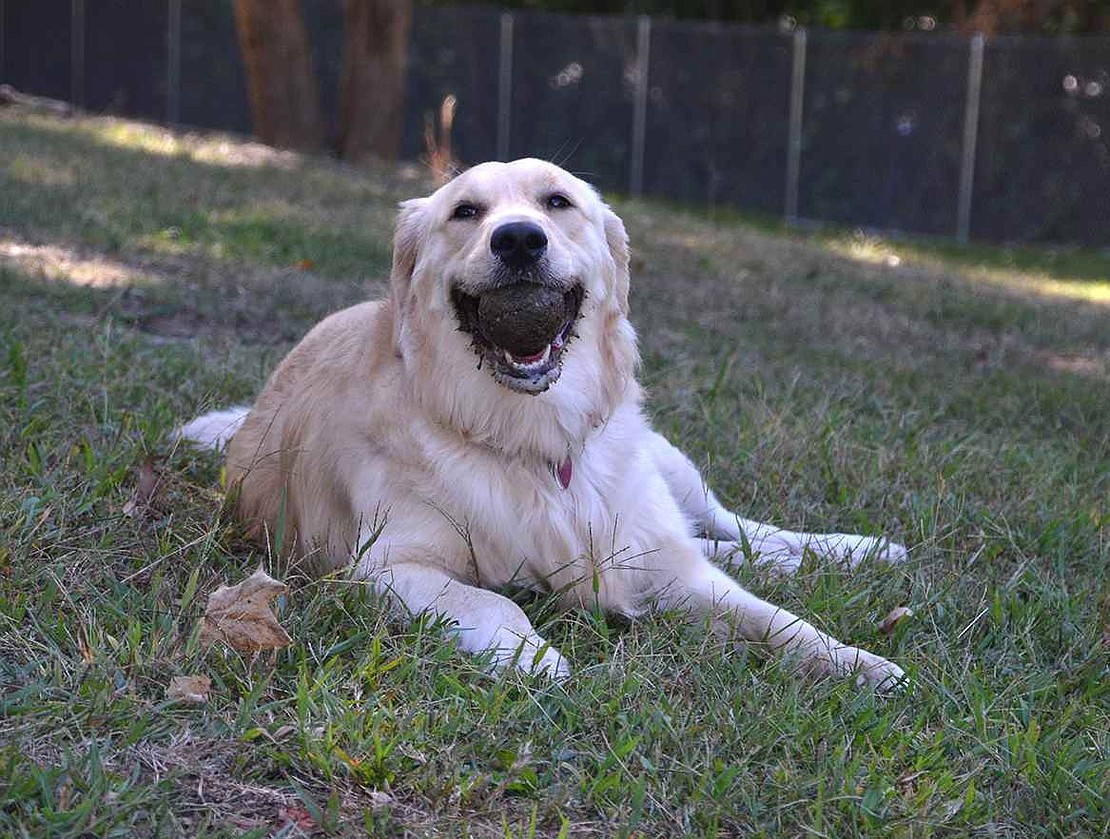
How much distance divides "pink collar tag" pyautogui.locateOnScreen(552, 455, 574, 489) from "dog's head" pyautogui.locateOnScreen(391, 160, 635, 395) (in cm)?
24

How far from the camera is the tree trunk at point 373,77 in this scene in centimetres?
1332

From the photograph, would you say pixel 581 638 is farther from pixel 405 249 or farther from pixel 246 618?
pixel 405 249

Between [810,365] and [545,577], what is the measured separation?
3.17 m

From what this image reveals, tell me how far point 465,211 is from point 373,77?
10.4 meters

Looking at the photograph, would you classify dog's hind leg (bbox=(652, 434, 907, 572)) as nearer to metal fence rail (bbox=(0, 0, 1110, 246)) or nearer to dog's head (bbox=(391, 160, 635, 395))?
dog's head (bbox=(391, 160, 635, 395))

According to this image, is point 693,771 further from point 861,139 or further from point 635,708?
point 861,139

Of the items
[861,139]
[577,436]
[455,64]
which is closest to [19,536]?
[577,436]

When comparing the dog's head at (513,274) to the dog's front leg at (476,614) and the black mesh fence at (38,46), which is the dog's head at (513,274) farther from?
the black mesh fence at (38,46)

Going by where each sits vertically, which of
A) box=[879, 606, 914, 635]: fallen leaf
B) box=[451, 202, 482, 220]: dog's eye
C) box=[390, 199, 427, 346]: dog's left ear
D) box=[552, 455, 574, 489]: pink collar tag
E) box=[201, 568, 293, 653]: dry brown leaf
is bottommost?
box=[879, 606, 914, 635]: fallen leaf

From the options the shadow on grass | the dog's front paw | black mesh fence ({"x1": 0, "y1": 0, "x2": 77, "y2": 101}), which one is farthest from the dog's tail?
black mesh fence ({"x1": 0, "y1": 0, "x2": 77, "y2": 101})

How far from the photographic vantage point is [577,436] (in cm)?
358

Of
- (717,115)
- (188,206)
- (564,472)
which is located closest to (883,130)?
(717,115)

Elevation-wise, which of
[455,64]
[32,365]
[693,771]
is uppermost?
[455,64]

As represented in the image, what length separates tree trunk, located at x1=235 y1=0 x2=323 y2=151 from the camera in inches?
513
